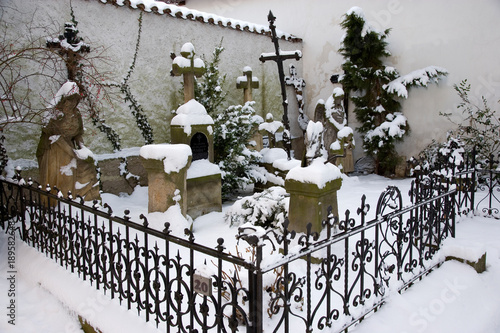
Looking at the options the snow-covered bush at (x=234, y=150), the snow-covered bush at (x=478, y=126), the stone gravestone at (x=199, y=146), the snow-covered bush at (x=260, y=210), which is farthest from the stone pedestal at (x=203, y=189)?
the snow-covered bush at (x=478, y=126)

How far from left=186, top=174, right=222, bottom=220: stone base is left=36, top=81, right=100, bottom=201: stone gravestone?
53.0 inches

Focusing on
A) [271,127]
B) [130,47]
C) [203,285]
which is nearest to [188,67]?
[130,47]

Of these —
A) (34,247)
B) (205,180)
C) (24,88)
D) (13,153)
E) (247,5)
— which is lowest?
(34,247)

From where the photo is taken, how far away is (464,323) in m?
2.70

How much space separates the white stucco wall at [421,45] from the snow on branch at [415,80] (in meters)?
0.24

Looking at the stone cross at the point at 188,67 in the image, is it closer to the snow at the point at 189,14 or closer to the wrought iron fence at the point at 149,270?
the snow at the point at 189,14

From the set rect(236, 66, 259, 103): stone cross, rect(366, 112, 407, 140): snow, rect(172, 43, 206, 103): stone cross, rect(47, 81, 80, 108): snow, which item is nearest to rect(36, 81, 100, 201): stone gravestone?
rect(47, 81, 80, 108): snow

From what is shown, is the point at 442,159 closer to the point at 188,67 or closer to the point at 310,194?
the point at 310,194

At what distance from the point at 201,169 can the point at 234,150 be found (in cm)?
110

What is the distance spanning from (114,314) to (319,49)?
352 inches

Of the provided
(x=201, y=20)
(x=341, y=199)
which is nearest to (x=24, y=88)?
(x=201, y=20)

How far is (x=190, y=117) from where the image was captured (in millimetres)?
5797

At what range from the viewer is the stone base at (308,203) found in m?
3.95

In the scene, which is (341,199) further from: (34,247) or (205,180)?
(34,247)
